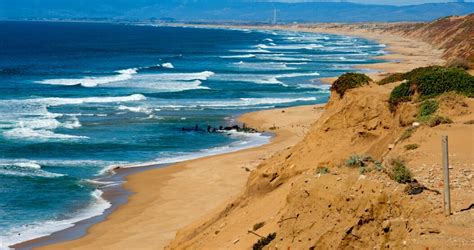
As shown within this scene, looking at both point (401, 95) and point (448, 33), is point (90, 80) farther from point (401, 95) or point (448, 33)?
point (448, 33)

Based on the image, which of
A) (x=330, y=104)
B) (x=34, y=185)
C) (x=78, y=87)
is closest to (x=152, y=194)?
(x=34, y=185)

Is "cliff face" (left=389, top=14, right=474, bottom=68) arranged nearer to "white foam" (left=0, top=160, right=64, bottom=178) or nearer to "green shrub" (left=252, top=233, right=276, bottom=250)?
"white foam" (left=0, top=160, right=64, bottom=178)

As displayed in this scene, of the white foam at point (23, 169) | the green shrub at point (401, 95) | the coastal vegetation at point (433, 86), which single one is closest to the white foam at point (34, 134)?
the white foam at point (23, 169)

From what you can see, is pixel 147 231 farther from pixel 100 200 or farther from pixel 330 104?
pixel 330 104

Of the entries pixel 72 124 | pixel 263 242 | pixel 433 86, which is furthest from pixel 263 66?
pixel 263 242

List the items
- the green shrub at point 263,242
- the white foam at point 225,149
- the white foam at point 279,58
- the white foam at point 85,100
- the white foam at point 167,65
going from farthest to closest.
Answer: the white foam at point 279,58 → the white foam at point 167,65 → the white foam at point 85,100 → the white foam at point 225,149 → the green shrub at point 263,242

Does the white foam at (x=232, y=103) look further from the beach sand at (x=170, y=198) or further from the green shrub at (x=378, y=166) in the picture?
the green shrub at (x=378, y=166)
